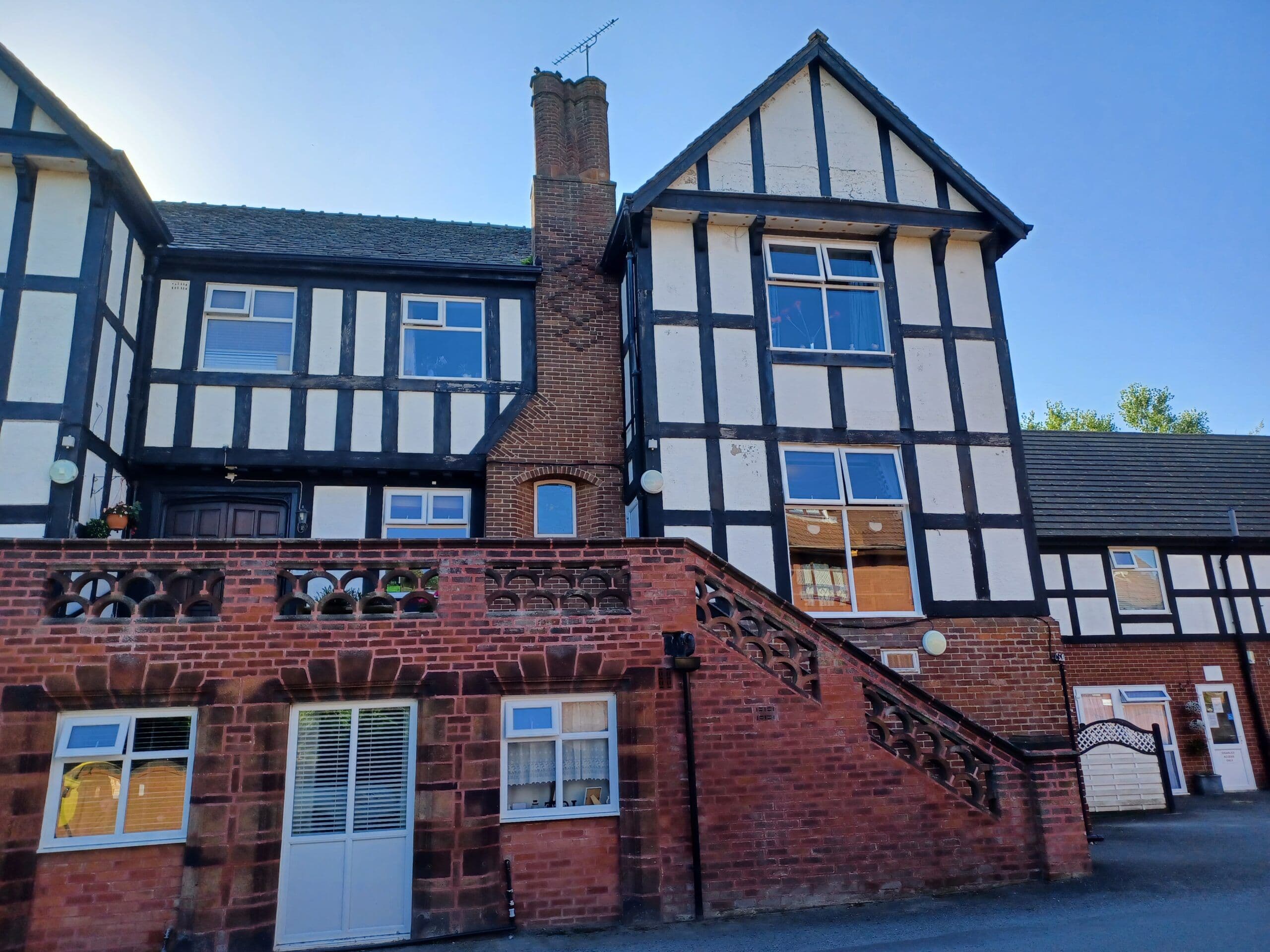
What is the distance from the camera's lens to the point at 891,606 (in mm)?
11812

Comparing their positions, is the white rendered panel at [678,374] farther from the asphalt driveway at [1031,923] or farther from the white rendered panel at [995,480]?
the asphalt driveway at [1031,923]

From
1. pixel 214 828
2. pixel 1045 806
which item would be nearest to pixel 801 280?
pixel 1045 806

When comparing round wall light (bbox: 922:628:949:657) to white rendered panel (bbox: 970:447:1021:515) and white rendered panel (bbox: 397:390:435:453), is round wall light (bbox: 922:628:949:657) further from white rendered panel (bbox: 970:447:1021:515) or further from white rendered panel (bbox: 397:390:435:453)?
white rendered panel (bbox: 397:390:435:453)

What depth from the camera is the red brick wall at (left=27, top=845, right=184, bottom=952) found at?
730cm

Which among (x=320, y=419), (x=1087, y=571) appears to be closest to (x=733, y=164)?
(x=320, y=419)

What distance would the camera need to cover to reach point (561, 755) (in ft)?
27.9

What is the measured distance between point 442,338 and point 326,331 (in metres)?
1.62

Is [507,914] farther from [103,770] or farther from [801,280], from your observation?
[801,280]

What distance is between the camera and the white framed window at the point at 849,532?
38.5ft

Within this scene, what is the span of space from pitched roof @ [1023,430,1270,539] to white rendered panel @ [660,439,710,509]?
8536 mm

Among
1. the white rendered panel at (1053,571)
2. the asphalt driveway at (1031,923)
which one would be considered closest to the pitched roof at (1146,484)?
the white rendered panel at (1053,571)

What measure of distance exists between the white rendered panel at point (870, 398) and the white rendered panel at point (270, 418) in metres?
7.61

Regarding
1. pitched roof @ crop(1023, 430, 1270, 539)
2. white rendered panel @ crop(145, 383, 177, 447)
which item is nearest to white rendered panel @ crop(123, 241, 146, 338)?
white rendered panel @ crop(145, 383, 177, 447)

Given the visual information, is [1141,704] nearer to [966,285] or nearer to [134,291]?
[966,285]
